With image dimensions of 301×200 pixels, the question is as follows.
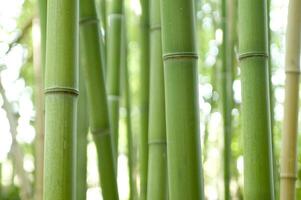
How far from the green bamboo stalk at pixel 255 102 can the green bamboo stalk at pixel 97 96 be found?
0.27 metres

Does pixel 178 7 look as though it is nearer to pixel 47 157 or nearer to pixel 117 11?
pixel 47 157

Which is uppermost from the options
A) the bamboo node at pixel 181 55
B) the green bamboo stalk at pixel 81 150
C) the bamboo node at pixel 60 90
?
the bamboo node at pixel 181 55

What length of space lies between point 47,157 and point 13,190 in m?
2.80

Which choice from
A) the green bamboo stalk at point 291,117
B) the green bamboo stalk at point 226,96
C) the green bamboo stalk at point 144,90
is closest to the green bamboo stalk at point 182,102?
the green bamboo stalk at point 291,117

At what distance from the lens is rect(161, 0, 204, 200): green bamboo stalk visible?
0.78 metres

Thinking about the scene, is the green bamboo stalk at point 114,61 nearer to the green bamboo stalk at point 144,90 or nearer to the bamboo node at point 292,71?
the green bamboo stalk at point 144,90

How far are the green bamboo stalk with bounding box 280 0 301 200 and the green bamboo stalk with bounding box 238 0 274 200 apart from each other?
0.57 ft

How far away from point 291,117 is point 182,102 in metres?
0.39

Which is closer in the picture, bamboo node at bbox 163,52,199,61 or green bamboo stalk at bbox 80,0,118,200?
bamboo node at bbox 163,52,199,61

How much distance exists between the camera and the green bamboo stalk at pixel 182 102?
0.78 m

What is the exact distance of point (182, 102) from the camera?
786 millimetres

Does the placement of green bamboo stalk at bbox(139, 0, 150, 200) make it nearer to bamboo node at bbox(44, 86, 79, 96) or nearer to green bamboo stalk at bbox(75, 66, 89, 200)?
green bamboo stalk at bbox(75, 66, 89, 200)

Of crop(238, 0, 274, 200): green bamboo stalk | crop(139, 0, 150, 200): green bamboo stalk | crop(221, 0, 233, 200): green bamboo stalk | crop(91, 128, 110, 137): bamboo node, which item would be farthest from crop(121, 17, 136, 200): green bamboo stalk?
crop(238, 0, 274, 200): green bamboo stalk

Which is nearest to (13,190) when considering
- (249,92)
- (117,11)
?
(117,11)
